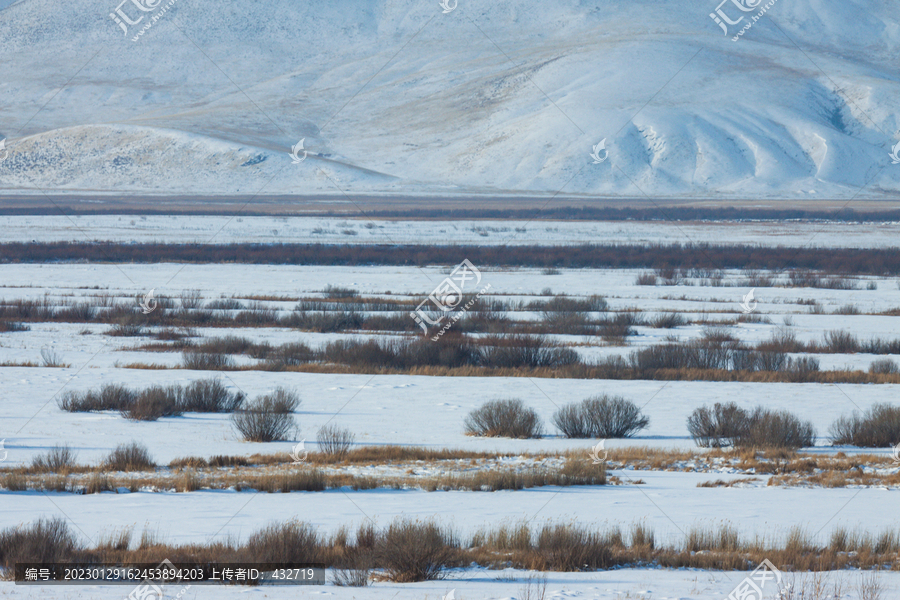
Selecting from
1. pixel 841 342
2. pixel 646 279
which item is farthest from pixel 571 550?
pixel 646 279

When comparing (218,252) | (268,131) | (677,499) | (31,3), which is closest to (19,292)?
(218,252)

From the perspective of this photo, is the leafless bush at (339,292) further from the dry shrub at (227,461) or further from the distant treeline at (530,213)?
the distant treeline at (530,213)

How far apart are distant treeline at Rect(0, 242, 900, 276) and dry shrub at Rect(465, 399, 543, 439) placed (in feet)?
86.4

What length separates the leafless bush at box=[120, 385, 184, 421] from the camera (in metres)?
14.3

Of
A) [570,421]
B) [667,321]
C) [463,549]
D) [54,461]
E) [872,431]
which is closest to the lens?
[463,549]

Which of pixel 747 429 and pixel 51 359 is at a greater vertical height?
pixel 51 359

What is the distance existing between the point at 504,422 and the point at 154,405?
5607mm

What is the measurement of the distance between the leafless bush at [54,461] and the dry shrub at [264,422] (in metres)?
2.62

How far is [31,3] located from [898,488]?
213 m

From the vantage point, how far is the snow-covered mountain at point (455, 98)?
340 feet

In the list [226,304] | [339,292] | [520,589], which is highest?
[339,292]

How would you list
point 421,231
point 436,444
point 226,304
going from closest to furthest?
point 436,444 < point 226,304 < point 421,231

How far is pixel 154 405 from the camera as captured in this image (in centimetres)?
1449

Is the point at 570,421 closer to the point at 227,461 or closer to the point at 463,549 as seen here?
the point at 227,461
